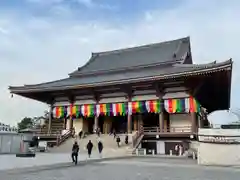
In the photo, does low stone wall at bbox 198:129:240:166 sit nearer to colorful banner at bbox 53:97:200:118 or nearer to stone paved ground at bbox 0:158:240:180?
stone paved ground at bbox 0:158:240:180

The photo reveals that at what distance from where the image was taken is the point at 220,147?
15039 millimetres

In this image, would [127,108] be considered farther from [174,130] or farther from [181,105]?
[181,105]

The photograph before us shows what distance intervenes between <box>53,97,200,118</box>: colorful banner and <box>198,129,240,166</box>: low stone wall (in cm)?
1174

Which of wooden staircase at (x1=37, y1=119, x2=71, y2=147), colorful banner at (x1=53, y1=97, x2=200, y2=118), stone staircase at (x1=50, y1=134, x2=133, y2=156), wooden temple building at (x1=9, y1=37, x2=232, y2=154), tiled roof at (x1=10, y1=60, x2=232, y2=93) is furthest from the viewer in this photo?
wooden staircase at (x1=37, y1=119, x2=71, y2=147)

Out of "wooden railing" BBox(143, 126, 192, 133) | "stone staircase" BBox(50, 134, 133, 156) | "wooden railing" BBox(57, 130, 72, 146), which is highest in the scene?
"wooden railing" BBox(143, 126, 192, 133)

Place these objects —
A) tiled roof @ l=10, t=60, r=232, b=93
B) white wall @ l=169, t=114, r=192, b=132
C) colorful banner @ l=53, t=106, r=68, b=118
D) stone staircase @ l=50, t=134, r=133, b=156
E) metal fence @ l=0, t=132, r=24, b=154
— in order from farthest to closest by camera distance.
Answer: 1. colorful banner @ l=53, t=106, r=68, b=118
2. white wall @ l=169, t=114, r=192, b=132
3. tiled roof @ l=10, t=60, r=232, b=93
4. stone staircase @ l=50, t=134, r=133, b=156
5. metal fence @ l=0, t=132, r=24, b=154

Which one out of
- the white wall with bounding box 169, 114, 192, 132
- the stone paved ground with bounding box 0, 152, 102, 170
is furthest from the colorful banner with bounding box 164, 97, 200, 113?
the stone paved ground with bounding box 0, 152, 102, 170

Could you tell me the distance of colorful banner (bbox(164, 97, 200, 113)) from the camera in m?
27.2

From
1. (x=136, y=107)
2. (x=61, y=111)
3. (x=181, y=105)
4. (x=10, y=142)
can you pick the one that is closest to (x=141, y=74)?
(x=136, y=107)

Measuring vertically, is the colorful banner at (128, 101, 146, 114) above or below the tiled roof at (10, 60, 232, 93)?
below

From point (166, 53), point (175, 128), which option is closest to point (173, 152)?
point (175, 128)

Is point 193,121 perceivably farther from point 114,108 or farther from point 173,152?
point 114,108

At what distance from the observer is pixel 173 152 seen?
88.4 ft

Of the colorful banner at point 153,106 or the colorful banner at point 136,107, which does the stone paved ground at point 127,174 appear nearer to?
the colorful banner at point 153,106
